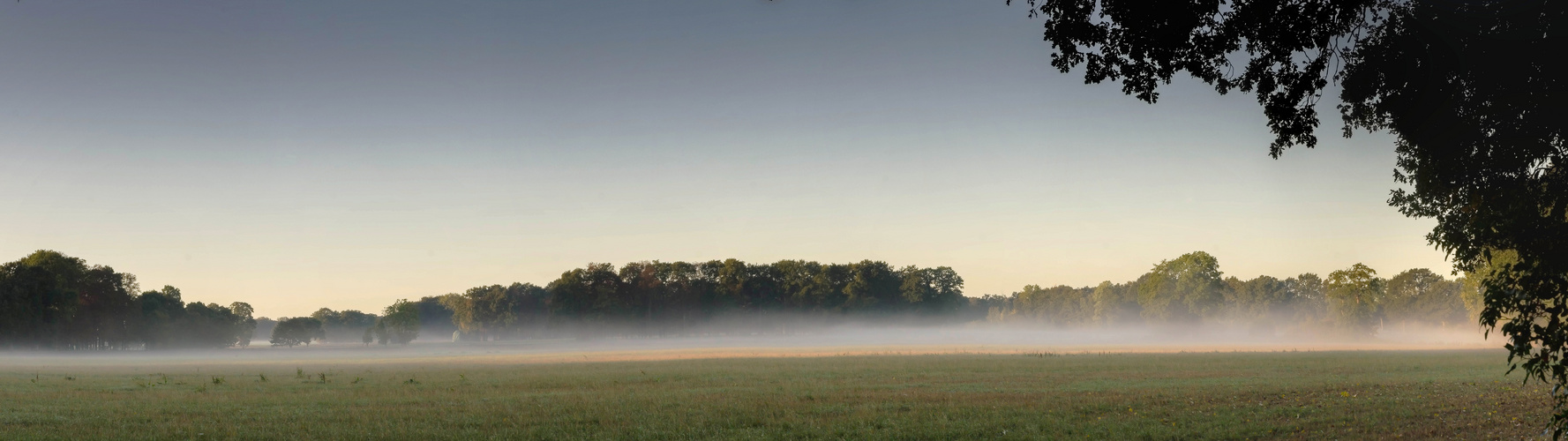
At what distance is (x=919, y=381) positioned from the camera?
92.5 ft

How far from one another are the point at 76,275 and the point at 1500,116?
139 metres

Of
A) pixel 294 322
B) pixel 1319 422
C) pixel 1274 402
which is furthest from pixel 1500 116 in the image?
pixel 294 322

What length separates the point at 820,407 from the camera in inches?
806

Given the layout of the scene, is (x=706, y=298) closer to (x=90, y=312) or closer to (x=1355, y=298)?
(x=90, y=312)

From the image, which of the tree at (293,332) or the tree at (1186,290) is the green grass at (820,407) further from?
the tree at (293,332)

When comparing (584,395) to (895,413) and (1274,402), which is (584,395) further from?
(1274,402)

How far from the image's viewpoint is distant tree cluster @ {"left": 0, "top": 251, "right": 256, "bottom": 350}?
96750 mm

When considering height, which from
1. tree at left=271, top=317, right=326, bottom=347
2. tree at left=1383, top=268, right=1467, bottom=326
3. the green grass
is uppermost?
tree at left=1383, top=268, right=1467, bottom=326

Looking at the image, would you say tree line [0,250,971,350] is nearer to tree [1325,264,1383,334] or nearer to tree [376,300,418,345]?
tree [376,300,418,345]

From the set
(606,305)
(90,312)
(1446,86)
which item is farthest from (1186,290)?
Result: (90,312)

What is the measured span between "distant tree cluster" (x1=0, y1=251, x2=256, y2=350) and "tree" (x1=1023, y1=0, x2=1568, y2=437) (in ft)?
402

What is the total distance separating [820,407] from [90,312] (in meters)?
134

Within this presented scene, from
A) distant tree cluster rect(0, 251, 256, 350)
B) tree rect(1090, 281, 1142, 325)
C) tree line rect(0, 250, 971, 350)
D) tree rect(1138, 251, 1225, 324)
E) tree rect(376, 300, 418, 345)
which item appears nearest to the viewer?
distant tree cluster rect(0, 251, 256, 350)

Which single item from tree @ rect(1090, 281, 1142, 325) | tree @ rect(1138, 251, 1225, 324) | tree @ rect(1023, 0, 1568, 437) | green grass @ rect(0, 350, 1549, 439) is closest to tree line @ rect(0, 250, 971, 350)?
tree @ rect(1090, 281, 1142, 325)
